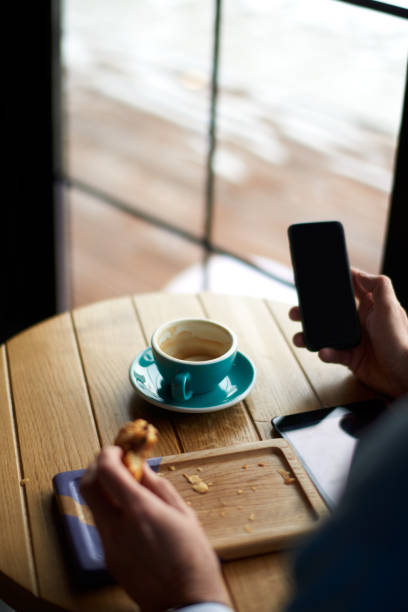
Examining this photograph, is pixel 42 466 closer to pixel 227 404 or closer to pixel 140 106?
pixel 227 404

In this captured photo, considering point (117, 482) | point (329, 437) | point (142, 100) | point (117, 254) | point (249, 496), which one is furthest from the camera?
point (142, 100)

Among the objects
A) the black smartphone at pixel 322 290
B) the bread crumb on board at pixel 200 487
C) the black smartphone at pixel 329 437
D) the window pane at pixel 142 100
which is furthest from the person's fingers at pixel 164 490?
the window pane at pixel 142 100

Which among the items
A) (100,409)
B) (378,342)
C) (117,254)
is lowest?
(117,254)

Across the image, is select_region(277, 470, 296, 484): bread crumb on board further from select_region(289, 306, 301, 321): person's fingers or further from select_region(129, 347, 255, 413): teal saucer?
select_region(289, 306, 301, 321): person's fingers

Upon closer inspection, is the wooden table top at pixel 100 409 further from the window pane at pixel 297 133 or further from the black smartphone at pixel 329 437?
the window pane at pixel 297 133

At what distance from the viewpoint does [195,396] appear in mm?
1098

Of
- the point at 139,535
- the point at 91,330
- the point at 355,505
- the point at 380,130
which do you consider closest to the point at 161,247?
the point at 380,130

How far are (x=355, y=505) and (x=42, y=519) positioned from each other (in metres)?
0.55

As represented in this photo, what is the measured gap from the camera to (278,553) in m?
0.85

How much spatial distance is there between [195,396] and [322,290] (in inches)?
10.8

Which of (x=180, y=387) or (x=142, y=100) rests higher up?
(x=180, y=387)

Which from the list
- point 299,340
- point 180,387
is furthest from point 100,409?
point 299,340

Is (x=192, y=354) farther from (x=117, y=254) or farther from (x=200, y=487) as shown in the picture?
(x=117, y=254)

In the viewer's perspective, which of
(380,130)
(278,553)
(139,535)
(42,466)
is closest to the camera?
(139,535)
